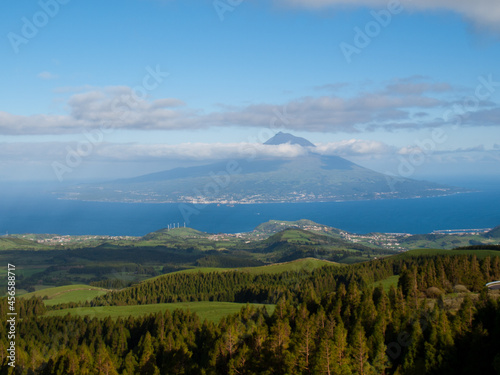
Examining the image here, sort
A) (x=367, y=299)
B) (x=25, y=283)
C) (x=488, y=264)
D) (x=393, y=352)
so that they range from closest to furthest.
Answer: (x=393, y=352) < (x=367, y=299) < (x=488, y=264) < (x=25, y=283)

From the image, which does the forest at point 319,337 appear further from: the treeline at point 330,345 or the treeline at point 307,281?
the treeline at point 307,281

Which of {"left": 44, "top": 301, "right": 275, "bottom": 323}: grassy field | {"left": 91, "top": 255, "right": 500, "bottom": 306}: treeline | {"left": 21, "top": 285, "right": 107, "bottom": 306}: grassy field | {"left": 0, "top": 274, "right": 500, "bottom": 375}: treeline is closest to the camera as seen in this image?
{"left": 0, "top": 274, "right": 500, "bottom": 375}: treeline

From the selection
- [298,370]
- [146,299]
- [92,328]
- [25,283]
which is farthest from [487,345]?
[25,283]

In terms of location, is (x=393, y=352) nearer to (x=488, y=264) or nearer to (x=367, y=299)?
(x=367, y=299)

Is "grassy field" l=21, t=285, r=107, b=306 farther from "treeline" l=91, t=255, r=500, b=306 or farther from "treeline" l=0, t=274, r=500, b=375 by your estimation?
"treeline" l=0, t=274, r=500, b=375

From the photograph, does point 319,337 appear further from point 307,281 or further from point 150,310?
point 307,281

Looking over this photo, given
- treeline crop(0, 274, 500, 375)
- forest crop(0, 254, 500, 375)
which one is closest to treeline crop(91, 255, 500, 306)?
forest crop(0, 254, 500, 375)

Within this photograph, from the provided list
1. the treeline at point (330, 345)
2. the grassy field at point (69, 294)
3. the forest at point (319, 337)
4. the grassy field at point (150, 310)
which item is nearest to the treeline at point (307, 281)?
the forest at point (319, 337)
